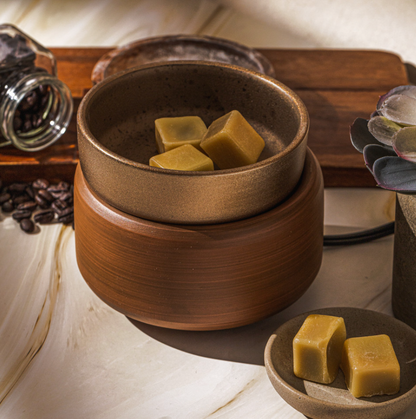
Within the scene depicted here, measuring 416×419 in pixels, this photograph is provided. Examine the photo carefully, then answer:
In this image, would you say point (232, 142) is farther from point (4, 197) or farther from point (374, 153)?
point (4, 197)

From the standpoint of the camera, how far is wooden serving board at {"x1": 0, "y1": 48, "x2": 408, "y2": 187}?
987 mm

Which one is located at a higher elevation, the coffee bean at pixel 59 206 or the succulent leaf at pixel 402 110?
the succulent leaf at pixel 402 110

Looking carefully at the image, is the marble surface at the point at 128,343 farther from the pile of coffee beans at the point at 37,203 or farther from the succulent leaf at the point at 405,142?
the succulent leaf at the point at 405,142

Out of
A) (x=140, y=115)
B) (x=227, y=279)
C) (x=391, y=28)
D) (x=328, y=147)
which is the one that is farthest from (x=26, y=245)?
(x=391, y=28)

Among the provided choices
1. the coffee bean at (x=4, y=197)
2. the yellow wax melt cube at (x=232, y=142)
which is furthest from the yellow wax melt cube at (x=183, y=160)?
the coffee bean at (x=4, y=197)

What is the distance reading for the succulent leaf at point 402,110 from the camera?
1.98ft

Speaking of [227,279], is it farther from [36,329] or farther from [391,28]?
[391,28]

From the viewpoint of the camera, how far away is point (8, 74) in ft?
3.29

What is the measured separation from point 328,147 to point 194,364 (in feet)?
1.64

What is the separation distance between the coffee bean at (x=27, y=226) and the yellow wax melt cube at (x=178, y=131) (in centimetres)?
28

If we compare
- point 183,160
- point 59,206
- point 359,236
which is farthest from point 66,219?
point 359,236

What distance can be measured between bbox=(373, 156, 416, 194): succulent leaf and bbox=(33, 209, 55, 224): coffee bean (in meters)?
0.55

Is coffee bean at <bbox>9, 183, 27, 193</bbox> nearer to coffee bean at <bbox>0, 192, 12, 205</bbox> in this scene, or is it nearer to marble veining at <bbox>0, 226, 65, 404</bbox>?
coffee bean at <bbox>0, 192, 12, 205</bbox>

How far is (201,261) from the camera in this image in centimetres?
61
